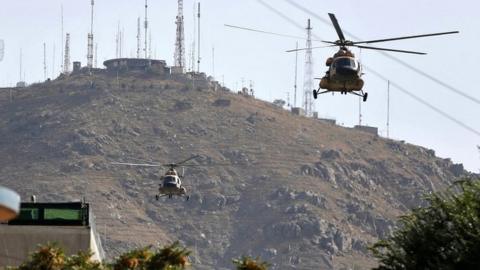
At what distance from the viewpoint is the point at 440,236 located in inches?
2057

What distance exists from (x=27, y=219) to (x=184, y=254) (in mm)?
20939

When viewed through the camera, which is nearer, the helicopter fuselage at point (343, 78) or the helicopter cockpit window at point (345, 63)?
the helicopter fuselage at point (343, 78)

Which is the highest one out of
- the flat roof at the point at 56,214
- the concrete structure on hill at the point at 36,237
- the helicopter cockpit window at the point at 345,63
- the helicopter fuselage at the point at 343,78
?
the helicopter cockpit window at the point at 345,63

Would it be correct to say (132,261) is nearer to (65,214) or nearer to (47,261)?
(47,261)

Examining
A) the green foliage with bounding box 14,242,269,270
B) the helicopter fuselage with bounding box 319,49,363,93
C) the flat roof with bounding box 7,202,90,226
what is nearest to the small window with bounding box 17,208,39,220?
the flat roof with bounding box 7,202,90,226

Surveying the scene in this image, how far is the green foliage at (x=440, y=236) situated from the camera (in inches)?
1997

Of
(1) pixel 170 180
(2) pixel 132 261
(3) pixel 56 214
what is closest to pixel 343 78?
(3) pixel 56 214

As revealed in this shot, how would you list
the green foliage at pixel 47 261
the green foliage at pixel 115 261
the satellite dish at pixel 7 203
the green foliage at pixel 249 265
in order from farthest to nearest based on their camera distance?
1. the green foliage at pixel 47 261
2. the green foliage at pixel 115 261
3. the green foliage at pixel 249 265
4. the satellite dish at pixel 7 203

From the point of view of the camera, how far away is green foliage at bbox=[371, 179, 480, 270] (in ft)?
166

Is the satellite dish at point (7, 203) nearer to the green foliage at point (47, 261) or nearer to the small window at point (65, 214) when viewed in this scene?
the green foliage at point (47, 261)

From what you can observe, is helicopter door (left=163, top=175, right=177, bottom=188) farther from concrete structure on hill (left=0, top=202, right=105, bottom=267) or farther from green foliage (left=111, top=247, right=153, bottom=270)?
green foliage (left=111, top=247, right=153, bottom=270)

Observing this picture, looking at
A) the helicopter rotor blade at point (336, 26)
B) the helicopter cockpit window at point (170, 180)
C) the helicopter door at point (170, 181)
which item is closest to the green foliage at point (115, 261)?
the helicopter rotor blade at point (336, 26)

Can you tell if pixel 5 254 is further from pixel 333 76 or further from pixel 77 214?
pixel 333 76

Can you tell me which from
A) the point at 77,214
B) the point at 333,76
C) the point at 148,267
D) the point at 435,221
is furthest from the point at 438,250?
the point at 77,214
